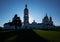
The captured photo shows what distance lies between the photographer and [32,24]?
17688 centimetres

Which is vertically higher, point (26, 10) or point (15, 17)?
point (26, 10)

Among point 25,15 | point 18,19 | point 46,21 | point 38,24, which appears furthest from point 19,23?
point 38,24

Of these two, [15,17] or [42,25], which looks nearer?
[15,17]

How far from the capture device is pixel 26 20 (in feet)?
452

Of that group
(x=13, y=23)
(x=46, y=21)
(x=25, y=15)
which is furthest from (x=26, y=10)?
(x=13, y=23)

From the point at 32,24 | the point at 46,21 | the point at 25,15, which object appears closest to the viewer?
the point at 25,15

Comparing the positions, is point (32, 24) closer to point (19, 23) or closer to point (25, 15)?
point (25, 15)

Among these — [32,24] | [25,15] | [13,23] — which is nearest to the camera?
[13,23]

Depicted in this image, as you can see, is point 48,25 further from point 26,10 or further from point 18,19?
point 18,19

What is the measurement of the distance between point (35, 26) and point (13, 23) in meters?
93.5

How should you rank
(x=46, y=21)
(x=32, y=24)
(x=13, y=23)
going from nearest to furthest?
1. (x=13, y=23)
2. (x=46, y=21)
3. (x=32, y=24)

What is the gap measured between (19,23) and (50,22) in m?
90.2

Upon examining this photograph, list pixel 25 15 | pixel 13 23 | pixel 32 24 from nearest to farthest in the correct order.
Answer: pixel 13 23 → pixel 25 15 → pixel 32 24

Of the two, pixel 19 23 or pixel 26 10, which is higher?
pixel 26 10
